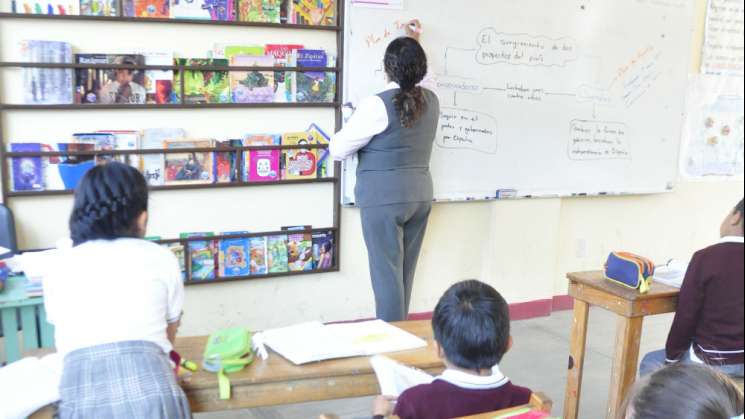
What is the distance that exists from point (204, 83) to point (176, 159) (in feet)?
1.13

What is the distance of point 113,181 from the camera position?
4.72 ft

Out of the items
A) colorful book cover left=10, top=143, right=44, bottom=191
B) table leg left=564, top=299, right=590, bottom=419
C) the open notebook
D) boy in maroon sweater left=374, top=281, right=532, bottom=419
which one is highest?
colorful book cover left=10, top=143, right=44, bottom=191

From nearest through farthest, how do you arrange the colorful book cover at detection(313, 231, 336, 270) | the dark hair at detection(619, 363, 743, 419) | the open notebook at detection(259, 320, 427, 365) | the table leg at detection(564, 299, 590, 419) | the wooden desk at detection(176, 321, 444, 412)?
the dark hair at detection(619, 363, 743, 419) → the wooden desk at detection(176, 321, 444, 412) → the open notebook at detection(259, 320, 427, 365) → the table leg at detection(564, 299, 590, 419) → the colorful book cover at detection(313, 231, 336, 270)

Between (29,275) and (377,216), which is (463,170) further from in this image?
(29,275)

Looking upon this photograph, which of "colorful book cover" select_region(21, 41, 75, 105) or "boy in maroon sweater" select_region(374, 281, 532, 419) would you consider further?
"colorful book cover" select_region(21, 41, 75, 105)

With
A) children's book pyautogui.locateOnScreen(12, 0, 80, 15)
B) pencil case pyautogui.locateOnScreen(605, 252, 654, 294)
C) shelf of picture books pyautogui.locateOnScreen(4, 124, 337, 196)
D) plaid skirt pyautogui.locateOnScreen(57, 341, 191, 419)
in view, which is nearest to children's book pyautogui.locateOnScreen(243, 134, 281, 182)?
shelf of picture books pyautogui.locateOnScreen(4, 124, 337, 196)

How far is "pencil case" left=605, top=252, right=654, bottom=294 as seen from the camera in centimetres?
213

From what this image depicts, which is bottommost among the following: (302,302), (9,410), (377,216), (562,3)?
(302,302)

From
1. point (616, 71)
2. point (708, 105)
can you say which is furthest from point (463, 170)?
point (708, 105)

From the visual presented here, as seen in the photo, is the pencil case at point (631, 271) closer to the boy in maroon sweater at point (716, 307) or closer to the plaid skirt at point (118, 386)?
the boy in maroon sweater at point (716, 307)

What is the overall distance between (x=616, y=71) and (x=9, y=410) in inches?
140

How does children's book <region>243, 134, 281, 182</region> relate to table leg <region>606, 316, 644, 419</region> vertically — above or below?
above

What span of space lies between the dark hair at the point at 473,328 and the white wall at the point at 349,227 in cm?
185

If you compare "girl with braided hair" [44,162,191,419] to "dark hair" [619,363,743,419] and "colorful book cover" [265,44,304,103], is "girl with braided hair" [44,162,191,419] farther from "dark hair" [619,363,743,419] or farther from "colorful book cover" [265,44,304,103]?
"colorful book cover" [265,44,304,103]
